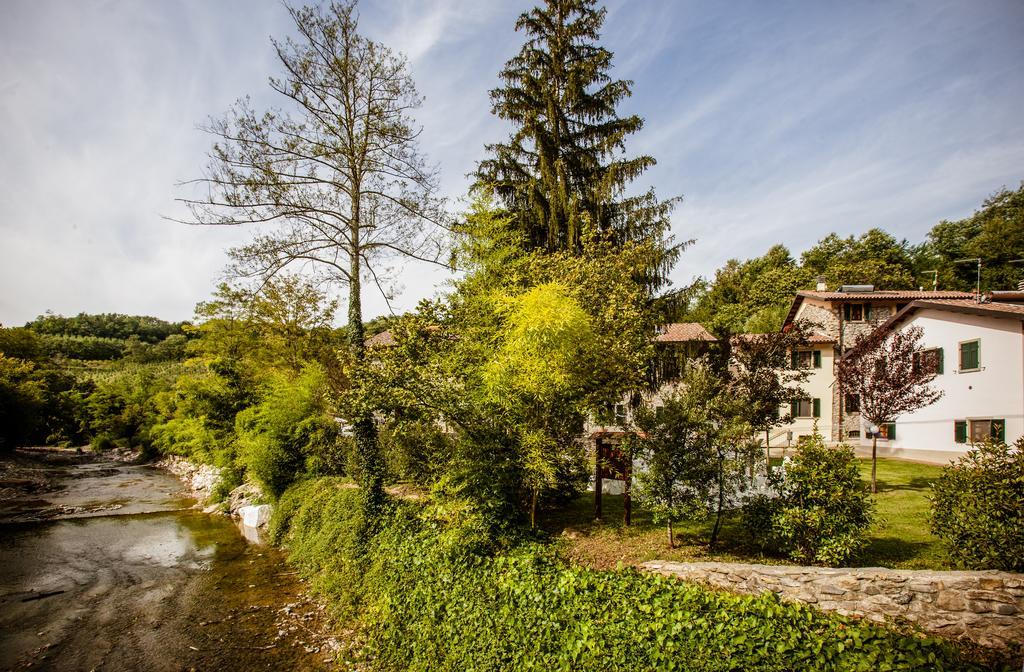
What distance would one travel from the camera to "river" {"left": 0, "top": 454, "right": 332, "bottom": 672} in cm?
714

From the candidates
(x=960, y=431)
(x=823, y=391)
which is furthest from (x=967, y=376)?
(x=823, y=391)

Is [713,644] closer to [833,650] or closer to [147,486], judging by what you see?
[833,650]

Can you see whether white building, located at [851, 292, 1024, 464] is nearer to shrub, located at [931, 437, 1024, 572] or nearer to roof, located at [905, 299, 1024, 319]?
roof, located at [905, 299, 1024, 319]

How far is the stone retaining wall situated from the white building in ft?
32.0

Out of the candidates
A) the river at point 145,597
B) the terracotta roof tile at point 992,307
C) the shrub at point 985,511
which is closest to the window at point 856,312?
the terracotta roof tile at point 992,307

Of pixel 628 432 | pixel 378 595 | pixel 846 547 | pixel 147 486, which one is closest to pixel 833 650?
pixel 846 547

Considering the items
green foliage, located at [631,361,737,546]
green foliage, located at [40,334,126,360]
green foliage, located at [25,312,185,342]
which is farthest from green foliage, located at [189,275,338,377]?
green foliage, located at [25,312,185,342]

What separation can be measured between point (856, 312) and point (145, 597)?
30.4 metres

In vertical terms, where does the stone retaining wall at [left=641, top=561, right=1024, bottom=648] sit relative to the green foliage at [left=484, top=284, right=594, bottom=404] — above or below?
below

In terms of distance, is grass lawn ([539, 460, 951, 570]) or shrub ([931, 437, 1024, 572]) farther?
grass lawn ([539, 460, 951, 570])

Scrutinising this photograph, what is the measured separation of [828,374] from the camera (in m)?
22.2

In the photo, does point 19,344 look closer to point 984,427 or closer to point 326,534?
point 326,534

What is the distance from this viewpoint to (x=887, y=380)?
10.5m

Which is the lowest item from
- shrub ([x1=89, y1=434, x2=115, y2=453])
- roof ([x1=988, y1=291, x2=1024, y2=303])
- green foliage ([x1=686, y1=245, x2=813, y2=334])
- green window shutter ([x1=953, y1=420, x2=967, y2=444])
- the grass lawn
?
shrub ([x1=89, y1=434, x2=115, y2=453])
